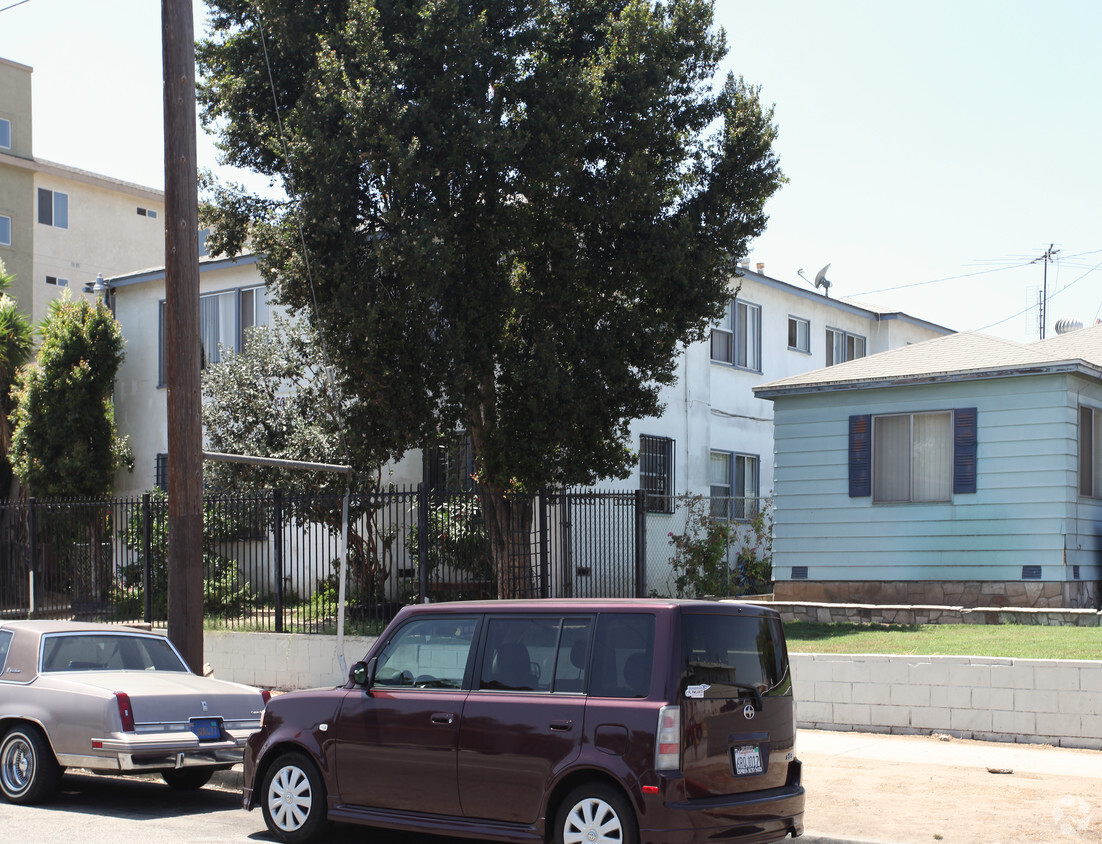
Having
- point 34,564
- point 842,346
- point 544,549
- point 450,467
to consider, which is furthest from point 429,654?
point 842,346

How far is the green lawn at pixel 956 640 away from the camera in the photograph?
12570 mm

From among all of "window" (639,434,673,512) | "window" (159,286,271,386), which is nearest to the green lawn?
"window" (639,434,673,512)

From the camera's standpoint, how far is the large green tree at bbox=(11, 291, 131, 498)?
76.2ft

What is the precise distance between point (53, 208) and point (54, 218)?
1.11 feet

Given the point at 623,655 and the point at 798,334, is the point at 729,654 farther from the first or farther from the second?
the point at 798,334

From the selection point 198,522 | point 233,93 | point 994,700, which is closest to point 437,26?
point 233,93

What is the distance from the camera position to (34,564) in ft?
62.7

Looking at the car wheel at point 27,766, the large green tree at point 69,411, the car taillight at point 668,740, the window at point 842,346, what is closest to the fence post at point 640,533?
the car wheel at point 27,766

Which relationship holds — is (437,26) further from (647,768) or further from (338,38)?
(647,768)

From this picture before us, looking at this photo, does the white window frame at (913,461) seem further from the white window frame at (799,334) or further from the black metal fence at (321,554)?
the white window frame at (799,334)

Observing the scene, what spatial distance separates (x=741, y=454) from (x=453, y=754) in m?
18.8

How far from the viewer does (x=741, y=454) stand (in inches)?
1013

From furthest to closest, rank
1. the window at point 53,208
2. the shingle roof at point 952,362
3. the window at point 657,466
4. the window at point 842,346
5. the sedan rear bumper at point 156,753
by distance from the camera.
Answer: the window at point 53,208 → the window at point 842,346 → the window at point 657,466 → the shingle roof at point 952,362 → the sedan rear bumper at point 156,753

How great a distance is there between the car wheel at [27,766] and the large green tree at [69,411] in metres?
14.1
